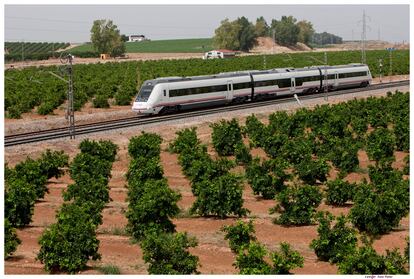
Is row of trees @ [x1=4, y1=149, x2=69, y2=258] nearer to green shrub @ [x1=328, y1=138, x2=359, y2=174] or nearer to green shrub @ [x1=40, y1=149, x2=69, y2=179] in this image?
green shrub @ [x1=40, y1=149, x2=69, y2=179]

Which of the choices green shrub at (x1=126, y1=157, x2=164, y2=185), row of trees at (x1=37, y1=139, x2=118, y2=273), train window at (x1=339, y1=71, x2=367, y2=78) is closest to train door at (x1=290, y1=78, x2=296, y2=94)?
train window at (x1=339, y1=71, x2=367, y2=78)

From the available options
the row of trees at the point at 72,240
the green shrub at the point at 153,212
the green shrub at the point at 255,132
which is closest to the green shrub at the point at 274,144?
the green shrub at the point at 255,132

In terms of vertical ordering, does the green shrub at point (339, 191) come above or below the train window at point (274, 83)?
below

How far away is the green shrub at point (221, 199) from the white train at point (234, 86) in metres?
26.1

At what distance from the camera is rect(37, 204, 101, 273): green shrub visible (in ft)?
67.0

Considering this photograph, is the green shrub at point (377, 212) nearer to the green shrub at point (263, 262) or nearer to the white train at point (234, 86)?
the green shrub at point (263, 262)

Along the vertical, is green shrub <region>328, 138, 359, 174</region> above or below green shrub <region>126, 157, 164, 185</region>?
below

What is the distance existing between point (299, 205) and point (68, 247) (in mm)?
9456

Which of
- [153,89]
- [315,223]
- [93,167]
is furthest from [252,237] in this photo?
[153,89]

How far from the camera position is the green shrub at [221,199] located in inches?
1077

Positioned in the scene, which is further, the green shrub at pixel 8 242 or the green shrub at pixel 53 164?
the green shrub at pixel 53 164

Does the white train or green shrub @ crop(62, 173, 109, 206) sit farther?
the white train

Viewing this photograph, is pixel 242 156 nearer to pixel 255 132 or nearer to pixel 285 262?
pixel 255 132

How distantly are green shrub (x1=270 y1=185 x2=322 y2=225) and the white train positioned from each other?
27591mm
